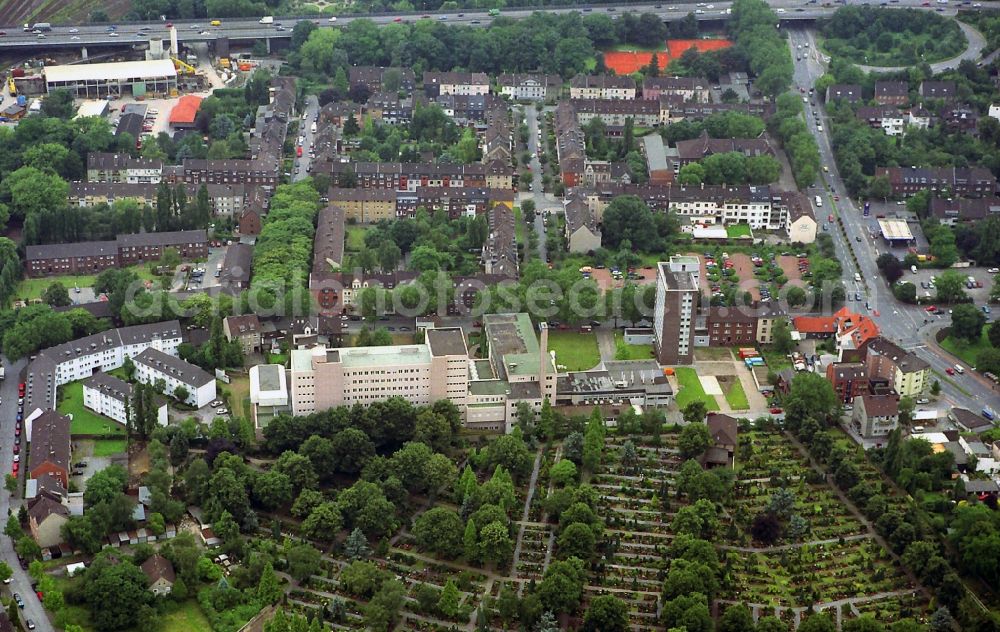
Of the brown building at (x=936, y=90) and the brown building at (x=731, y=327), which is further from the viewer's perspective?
the brown building at (x=936, y=90)

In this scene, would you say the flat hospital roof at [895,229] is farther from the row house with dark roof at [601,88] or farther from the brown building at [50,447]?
the brown building at [50,447]

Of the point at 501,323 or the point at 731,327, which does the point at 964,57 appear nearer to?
the point at 731,327

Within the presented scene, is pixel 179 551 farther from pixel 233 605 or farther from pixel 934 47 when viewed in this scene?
pixel 934 47

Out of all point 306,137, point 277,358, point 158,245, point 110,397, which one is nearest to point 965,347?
point 277,358

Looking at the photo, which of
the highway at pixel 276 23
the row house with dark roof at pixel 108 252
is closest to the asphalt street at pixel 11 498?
the row house with dark roof at pixel 108 252

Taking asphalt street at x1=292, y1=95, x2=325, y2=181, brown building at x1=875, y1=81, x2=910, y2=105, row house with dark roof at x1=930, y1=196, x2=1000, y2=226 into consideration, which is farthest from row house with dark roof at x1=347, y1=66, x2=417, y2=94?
row house with dark roof at x1=930, y1=196, x2=1000, y2=226

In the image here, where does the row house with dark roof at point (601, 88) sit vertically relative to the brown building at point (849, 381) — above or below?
above

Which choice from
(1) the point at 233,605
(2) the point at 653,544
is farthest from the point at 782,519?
(1) the point at 233,605
